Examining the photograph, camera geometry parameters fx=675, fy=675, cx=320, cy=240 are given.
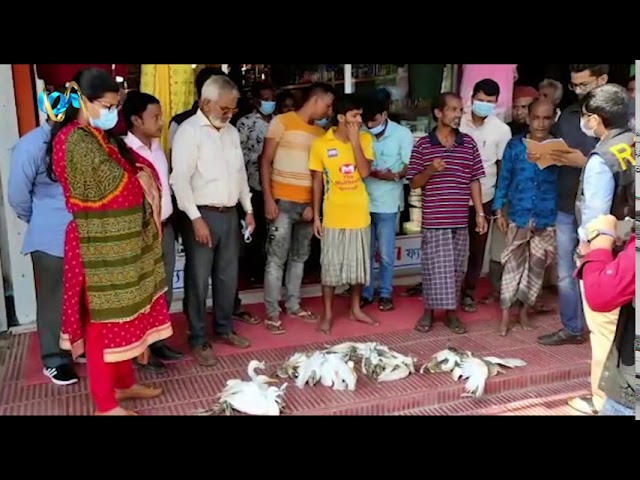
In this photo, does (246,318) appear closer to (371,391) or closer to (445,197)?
(371,391)

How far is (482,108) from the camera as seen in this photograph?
4.89m

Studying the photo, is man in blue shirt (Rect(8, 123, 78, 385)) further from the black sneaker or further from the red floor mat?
the red floor mat

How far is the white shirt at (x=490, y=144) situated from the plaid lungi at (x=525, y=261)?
564 mm

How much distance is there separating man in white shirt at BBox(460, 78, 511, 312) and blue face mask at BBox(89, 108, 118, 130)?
2.73 m

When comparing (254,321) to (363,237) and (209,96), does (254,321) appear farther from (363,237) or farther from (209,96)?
(209,96)

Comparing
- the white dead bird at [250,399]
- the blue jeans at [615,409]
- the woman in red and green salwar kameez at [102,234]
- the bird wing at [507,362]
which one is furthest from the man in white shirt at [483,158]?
the woman in red and green salwar kameez at [102,234]

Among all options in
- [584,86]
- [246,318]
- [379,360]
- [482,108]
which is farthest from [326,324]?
[584,86]

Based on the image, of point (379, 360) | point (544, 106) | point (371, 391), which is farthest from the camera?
point (544, 106)

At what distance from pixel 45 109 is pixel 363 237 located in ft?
7.34

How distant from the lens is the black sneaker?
3.87 meters

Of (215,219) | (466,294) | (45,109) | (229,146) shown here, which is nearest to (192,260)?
(215,219)

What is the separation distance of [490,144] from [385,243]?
1.09 metres

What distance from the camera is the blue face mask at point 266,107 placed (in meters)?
5.07

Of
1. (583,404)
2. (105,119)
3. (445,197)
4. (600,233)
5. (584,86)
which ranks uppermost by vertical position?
(584,86)
